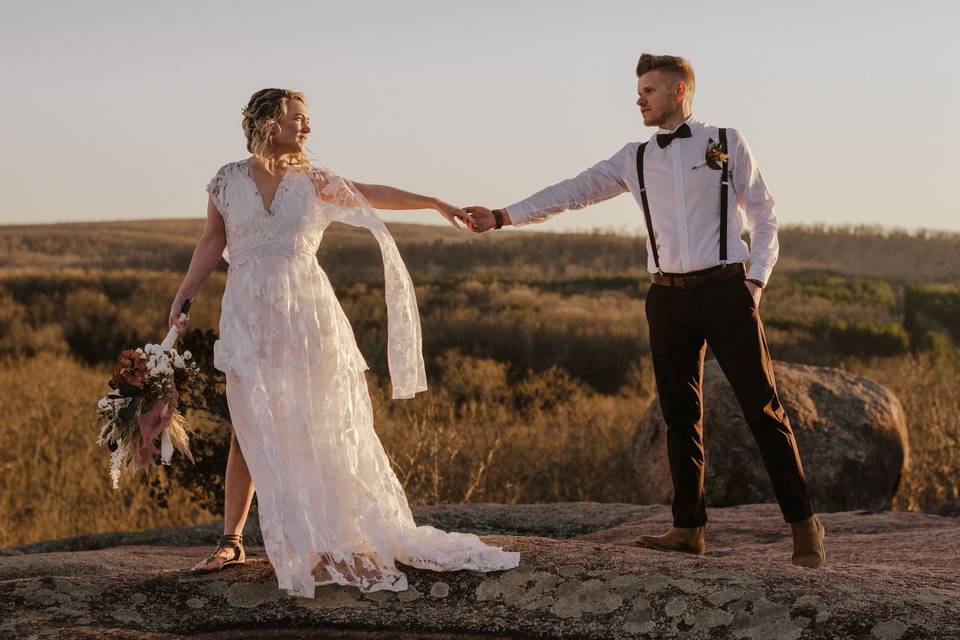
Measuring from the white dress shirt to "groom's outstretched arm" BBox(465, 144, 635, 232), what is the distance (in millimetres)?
213

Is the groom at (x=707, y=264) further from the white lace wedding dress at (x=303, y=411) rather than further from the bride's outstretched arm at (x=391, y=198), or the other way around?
the white lace wedding dress at (x=303, y=411)

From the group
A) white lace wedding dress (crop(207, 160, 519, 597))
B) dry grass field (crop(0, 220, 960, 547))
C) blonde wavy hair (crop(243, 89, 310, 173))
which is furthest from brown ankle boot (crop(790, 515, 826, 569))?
dry grass field (crop(0, 220, 960, 547))

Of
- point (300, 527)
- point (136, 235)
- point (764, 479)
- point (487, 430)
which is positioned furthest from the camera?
point (136, 235)

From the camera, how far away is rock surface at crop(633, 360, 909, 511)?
11.0 meters

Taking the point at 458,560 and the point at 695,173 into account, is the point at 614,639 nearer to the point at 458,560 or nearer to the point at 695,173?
the point at 458,560

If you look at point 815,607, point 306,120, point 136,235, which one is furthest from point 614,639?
point 136,235

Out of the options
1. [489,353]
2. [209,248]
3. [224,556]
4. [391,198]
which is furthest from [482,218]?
[489,353]

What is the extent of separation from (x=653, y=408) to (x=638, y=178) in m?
5.85

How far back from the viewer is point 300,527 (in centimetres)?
538

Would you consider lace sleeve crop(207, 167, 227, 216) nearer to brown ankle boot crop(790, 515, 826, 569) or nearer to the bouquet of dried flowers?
the bouquet of dried flowers

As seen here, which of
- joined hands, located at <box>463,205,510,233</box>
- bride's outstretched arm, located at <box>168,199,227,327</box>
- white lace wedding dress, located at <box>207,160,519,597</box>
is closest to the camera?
white lace wedding dress, located at <box>207,160,519,597</box>

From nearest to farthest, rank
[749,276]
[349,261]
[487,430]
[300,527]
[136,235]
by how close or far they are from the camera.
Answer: [300,527]
[749,276]
[487,430]
[349,261]
[136,235]

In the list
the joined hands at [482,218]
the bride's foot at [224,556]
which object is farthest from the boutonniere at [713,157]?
the bride's foot at [224,556]

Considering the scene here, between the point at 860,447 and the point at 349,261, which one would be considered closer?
the point at 860,447
